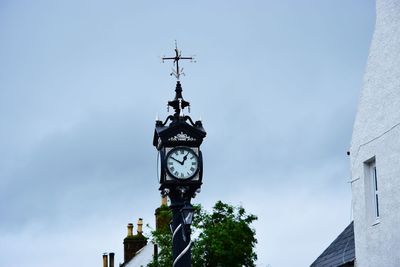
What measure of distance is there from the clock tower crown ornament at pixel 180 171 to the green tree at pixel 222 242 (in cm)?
1294

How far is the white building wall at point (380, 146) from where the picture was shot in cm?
1725

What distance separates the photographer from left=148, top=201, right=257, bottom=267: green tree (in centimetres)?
3016

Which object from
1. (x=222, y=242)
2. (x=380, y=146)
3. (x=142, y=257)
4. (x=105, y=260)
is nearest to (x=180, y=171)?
(x=380, y=146)

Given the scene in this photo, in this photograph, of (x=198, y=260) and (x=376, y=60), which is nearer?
(x=376, y=60)

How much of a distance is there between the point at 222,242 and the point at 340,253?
963 cm

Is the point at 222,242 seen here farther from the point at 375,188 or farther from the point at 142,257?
the point at 142,257

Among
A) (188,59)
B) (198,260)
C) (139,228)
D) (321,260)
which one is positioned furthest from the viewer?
(139,228)

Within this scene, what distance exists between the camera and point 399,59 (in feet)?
57.2

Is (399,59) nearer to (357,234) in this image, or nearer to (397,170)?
(397,170)

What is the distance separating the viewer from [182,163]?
17078 millimetres

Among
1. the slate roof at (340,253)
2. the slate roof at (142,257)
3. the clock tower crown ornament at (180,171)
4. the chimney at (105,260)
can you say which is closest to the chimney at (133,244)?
the slate roof at (142,257)

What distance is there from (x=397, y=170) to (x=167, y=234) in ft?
51.0

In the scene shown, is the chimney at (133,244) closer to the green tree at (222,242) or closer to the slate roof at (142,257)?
the slate roof at (142,257)

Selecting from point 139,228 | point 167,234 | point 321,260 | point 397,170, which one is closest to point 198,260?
point 167,234
